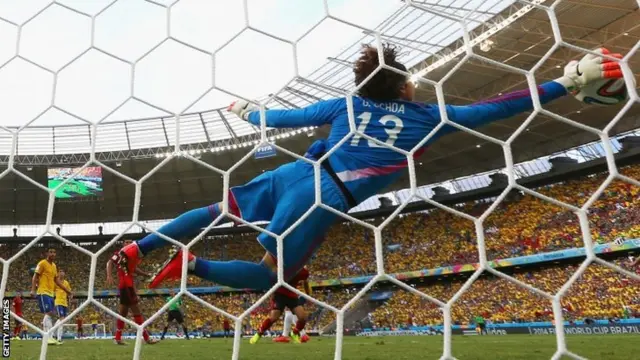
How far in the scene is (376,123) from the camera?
1882 millimetres

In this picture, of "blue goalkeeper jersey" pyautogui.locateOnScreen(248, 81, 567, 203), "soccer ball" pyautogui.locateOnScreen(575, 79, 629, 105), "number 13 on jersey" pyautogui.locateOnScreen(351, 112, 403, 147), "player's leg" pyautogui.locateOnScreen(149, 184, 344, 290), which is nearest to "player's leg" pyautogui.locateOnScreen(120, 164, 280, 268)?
"player's leg" pyautogui.locateOnScreen(149, 184, 344, 290)

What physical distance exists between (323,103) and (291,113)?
0.13m

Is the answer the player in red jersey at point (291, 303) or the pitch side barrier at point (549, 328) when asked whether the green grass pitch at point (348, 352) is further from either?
the pitch side barrier at point (549, 328)

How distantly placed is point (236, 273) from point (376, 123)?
2.61 ft

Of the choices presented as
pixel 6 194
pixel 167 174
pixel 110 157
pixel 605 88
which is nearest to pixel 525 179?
pixel 167 174

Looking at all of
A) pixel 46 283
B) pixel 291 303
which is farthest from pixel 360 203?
pixel 46 283

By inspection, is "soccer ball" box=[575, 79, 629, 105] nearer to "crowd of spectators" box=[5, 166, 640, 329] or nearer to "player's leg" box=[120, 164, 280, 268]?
"player's leg" box=[120, 164, 280, 268]

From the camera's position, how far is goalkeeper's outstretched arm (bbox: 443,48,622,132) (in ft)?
5.62

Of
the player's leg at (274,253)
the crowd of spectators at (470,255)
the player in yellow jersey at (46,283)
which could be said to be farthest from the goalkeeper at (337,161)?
the crowd of spectators at (470,255)

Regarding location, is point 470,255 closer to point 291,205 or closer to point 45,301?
point 45,301

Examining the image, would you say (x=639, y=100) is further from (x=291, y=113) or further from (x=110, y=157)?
(x=110, y=157)

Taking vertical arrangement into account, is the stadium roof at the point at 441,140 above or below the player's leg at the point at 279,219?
above

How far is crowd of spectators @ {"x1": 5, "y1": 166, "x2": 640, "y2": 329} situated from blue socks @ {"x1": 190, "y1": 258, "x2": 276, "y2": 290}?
4.56m

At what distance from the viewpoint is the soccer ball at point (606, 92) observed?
5.74 ft
